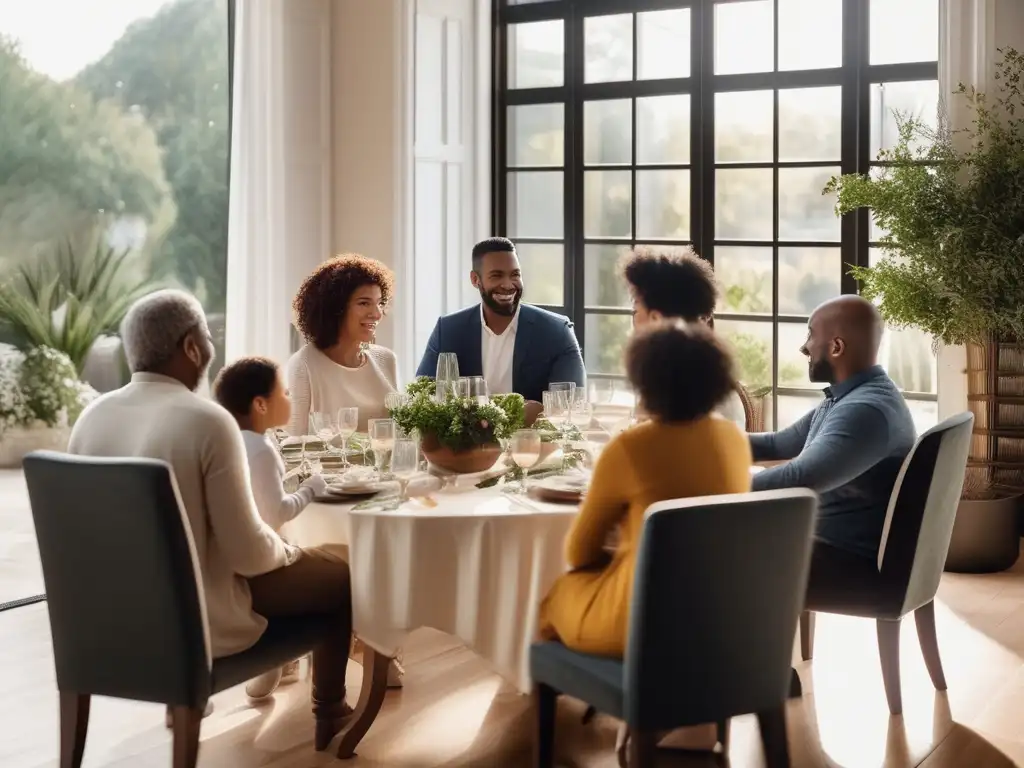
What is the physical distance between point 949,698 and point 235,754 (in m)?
2.07

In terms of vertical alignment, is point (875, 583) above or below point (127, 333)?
below

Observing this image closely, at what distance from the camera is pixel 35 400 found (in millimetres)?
5301

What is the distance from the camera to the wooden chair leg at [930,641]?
12.5ft

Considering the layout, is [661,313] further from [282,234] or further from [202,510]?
[282,234]

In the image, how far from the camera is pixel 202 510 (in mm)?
2975

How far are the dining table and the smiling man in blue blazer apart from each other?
175 centimetres

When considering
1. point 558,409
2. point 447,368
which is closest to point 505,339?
point 447,368

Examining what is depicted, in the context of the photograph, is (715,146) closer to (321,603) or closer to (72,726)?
(321,603)

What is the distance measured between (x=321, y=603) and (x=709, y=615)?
1.11 m

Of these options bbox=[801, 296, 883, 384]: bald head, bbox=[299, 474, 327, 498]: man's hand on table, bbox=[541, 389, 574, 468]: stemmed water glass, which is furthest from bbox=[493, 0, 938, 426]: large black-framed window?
bbox=[299, 474, 327, 498]: man's hand on table

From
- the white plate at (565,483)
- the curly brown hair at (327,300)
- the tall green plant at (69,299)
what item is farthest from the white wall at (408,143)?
the white plate at (565,483)

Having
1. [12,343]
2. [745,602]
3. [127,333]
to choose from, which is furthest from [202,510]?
[12,343]

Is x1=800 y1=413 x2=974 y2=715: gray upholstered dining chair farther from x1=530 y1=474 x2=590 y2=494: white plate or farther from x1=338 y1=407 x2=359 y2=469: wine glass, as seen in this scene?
x1=338 y1=407 x2=359 y2=469: wine glass

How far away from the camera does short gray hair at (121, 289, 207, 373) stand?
9.91 ft
